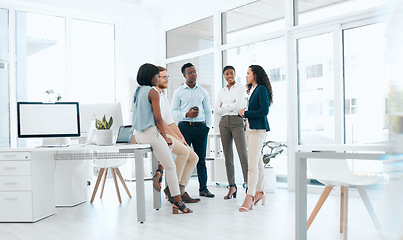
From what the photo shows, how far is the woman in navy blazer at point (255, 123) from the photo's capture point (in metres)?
3.64

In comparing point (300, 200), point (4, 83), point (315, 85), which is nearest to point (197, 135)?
point (315, 85)

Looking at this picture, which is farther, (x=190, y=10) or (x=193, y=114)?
(x=190, y=10)

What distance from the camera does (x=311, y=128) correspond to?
490 cm

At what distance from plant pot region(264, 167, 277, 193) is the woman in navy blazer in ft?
4.00

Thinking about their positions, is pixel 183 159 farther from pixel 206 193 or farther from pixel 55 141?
pixel 55 141

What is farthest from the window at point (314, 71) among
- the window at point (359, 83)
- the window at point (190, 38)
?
the window at point (190, 38)

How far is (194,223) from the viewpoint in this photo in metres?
3.23

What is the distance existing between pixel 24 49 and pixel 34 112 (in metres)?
2.80

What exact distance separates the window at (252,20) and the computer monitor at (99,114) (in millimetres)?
2488

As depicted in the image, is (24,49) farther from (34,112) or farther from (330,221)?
(330,221)

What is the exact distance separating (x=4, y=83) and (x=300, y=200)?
544 cm

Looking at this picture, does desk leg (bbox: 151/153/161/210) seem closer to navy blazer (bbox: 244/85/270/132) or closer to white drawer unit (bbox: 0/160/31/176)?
navy blazer (bbox: 244/85/270/132)

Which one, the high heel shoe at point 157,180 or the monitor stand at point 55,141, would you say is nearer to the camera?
the high heel shoe at point 157,180

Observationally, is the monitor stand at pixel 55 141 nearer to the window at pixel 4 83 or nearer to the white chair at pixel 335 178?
the window at pixel 4 83
